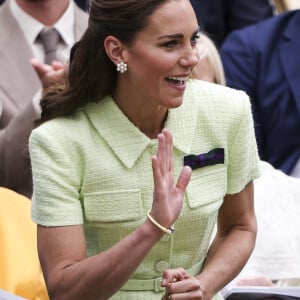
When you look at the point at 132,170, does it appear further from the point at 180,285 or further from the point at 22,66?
the point at 22,66

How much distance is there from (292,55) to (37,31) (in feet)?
3.40

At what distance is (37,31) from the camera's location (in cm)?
391

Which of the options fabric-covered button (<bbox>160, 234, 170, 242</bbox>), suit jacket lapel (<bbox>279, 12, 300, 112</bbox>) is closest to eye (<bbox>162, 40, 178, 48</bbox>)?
fabric-covered button (<bbox>160, 234, 170, 242</bbox>)

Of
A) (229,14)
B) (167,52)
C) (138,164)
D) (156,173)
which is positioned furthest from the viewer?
(229,14)

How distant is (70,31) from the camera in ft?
13.1

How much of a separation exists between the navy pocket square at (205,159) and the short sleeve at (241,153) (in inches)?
1.9

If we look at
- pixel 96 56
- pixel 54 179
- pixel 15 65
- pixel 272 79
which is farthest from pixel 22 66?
pixel 54 179

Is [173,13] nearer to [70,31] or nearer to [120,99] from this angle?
[120,99]

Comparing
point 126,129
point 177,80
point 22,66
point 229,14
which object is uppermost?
point 177,80

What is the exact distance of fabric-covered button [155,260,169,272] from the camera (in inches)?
104

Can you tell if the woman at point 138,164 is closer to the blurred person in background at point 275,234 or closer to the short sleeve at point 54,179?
the short sleeve at point 54,179

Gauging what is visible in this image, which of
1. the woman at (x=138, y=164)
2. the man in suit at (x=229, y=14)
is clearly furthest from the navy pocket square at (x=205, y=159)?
the man in suit at (x=229, y=14)

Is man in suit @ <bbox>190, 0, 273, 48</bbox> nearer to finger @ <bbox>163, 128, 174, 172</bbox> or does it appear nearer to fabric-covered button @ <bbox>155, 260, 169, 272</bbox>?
fabric-covered button @ <bbox>155, 260, 169, 272</bbox>

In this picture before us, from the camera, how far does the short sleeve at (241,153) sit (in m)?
2.68
